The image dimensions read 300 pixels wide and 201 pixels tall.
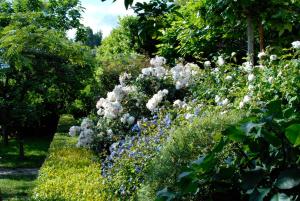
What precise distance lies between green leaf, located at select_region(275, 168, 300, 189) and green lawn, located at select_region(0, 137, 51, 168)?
35.1 feet

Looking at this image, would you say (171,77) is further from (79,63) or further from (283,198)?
(283,198)

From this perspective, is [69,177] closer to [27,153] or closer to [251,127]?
[251,127]

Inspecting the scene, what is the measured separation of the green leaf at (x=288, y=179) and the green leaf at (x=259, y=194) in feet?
0.15

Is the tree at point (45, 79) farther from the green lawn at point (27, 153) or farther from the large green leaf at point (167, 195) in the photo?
the large green leaf at point (167, 195)

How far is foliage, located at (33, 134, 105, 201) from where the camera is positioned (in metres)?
5.51

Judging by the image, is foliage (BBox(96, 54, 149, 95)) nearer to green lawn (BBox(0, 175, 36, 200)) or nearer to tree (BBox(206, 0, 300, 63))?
green lawn (BBox(0, 175, 36, 200))

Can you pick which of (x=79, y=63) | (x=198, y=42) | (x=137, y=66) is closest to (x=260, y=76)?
(x=198, y=42)

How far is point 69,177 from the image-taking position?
6.34 m

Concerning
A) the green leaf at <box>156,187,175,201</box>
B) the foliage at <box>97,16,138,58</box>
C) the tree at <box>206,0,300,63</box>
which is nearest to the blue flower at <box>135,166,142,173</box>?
the tree at <box>206,0,300,63</box>

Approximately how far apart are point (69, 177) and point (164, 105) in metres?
2.17

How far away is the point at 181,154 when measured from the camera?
4172mm

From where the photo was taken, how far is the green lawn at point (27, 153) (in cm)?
1196

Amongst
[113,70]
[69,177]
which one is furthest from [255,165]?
[113,70]

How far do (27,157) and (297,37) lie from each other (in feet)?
25.6
